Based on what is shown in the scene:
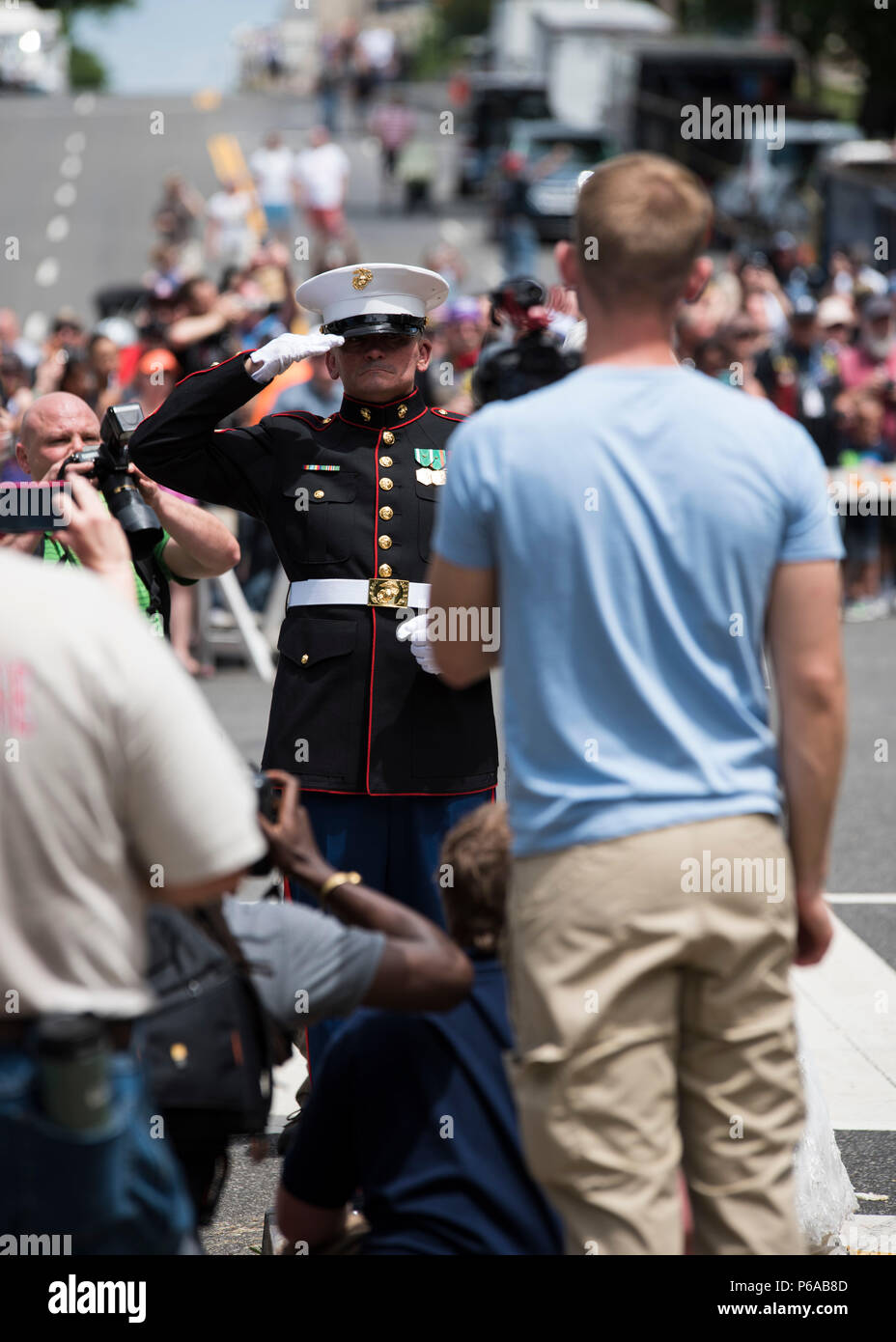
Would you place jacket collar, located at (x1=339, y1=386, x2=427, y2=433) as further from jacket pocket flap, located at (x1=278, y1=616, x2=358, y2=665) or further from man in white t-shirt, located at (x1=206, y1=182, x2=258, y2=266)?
man in white t-shirt, located at (x1=206, y1=182, x2=258, y2=266)

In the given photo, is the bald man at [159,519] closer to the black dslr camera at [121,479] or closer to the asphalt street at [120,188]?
the black dslr camera at [121,479]

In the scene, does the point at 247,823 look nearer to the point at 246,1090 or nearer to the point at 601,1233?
the point at 246,1090

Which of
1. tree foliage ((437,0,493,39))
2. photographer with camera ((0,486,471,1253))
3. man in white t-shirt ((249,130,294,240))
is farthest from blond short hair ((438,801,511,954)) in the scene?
tree foliage ((437,0,493,39))

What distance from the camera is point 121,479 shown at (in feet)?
11.4

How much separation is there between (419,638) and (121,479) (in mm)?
817

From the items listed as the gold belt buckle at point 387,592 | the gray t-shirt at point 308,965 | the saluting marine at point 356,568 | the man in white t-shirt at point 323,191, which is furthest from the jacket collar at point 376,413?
the man in white t-shirt at point 323,191

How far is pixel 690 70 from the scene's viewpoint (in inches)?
1331

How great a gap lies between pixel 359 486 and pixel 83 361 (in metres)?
7.91

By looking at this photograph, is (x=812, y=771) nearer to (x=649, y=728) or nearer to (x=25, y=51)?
(x=649, y=728)

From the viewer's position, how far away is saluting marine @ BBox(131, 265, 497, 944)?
13.3ft

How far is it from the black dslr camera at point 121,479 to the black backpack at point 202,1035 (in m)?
0.88

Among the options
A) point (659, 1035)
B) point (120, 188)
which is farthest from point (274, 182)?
point (659, 1035)

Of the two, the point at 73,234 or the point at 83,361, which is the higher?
the point at 83,361

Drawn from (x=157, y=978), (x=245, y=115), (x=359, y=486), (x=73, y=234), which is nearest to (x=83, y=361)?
(x=359, y=486)
